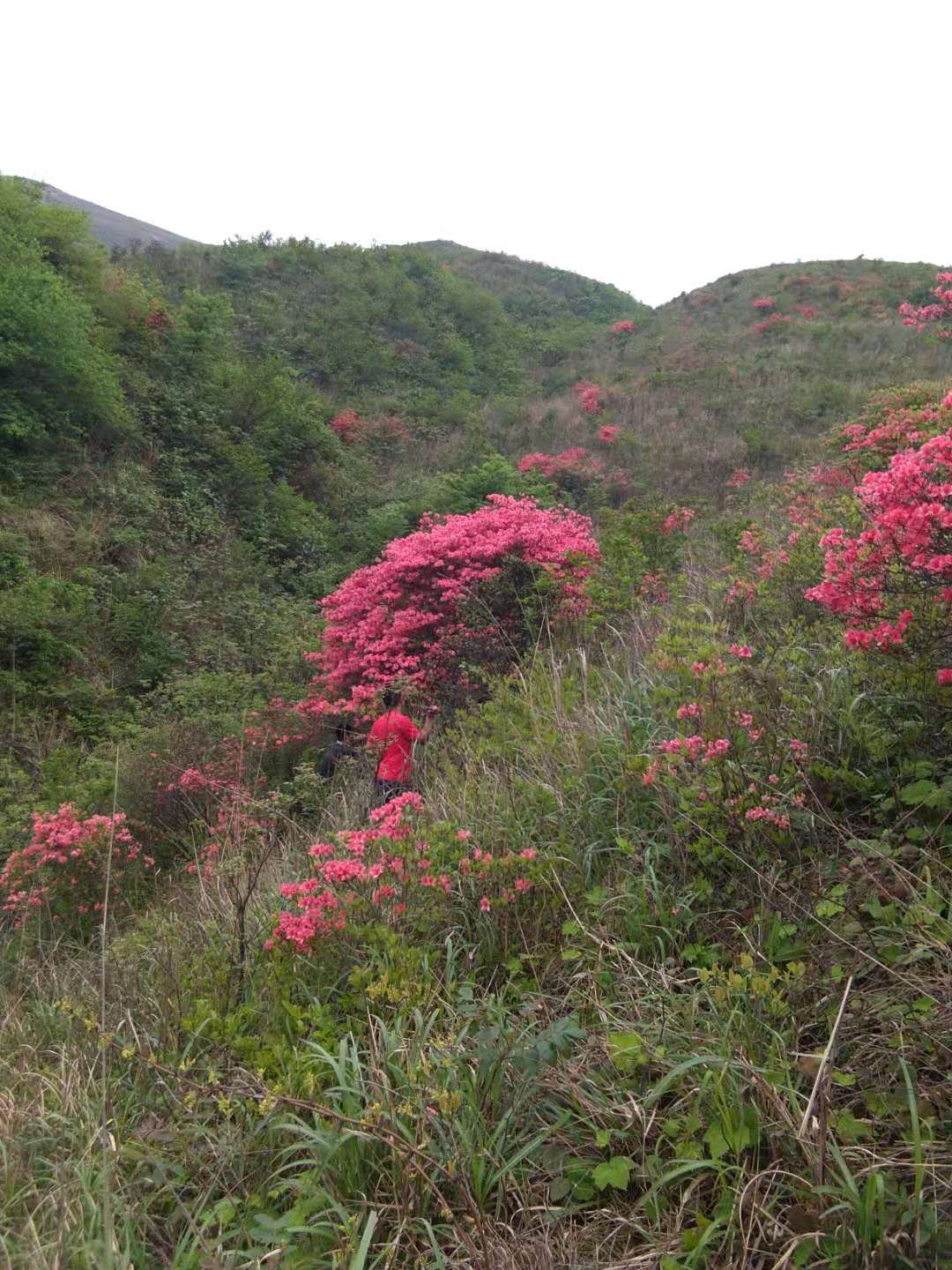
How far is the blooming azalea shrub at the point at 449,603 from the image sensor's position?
20.7 ft

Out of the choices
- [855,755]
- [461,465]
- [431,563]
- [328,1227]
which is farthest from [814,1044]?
[461,465]

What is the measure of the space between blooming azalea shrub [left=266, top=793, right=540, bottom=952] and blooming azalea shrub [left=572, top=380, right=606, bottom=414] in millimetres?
17003

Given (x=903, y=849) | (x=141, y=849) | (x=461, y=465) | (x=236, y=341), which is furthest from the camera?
(x=236, y=341)

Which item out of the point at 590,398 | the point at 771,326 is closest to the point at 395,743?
the point at 590,398

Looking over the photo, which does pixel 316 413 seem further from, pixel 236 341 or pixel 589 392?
pixel 589 392

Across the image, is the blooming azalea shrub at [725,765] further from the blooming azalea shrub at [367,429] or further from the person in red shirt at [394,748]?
the blooming azalea shrub at [367,429]

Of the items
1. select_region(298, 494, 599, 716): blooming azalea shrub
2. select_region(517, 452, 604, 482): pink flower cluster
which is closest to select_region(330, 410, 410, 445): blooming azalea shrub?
select_region(517, 452, 604, 482): pink flower cluster

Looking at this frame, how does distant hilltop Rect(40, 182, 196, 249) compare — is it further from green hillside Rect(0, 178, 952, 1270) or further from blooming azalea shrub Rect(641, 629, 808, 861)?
blooming azalea shrub Rect(641, 629, 808, 861)

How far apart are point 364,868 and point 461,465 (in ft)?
45.4

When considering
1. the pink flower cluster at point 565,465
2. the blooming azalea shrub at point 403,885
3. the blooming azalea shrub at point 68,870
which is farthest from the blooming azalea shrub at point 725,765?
the pink flower cluster at point 565,465

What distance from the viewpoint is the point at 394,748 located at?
4738 mm

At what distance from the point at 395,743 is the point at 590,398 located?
16.3 metres

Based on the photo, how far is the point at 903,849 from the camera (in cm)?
223

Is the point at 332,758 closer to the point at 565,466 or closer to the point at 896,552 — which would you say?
the point at 896,552
